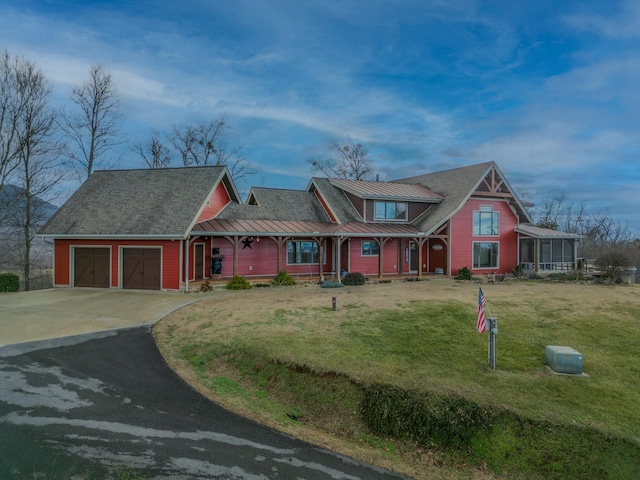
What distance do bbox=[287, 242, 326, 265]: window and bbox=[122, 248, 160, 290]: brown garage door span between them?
7.85 metres

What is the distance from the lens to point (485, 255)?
26828mm

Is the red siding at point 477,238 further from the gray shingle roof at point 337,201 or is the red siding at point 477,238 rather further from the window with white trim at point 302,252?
the window with white trim at point 302,252

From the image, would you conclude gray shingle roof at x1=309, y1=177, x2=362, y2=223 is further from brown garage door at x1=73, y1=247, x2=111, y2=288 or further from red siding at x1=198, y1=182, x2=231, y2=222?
brown garage door at x1=73, y1=247, x2=111, y2=288

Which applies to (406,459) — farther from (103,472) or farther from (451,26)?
(451,26)

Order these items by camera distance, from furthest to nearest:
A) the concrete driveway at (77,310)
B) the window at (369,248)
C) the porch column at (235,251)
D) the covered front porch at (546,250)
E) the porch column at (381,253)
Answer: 1. the covered front porch at (546,250)
2. the window at (369,248)
3. the porch column at (381,253)
4. the porch column at (235,251)
5. the concrete driveway at (77,310)

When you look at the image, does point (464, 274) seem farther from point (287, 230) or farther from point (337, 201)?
point (287, 230)

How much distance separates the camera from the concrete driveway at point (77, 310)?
1131cm

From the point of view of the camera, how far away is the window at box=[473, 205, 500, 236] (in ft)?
86.3

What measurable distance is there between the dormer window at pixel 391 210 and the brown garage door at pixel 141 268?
47.1 feet

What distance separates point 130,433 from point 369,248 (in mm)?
19937

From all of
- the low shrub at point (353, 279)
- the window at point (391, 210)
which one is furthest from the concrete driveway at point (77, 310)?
the window at point (391, 210)

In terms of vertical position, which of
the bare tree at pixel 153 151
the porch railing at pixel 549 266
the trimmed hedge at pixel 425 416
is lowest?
the trimmed hedge at pixel 425 416

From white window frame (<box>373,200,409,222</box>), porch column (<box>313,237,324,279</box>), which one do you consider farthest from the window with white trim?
white window frame (<box>373,200,409,222</box>)

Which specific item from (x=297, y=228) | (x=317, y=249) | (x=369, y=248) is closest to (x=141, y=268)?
(x=297, y=228)
